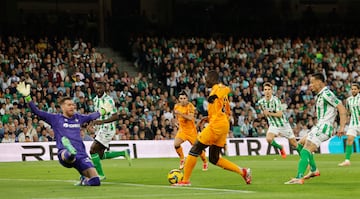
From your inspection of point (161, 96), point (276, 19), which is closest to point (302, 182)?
point (161, 96)

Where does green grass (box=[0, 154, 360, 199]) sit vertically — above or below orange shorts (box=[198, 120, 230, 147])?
below

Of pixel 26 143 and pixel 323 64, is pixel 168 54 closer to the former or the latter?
pixel 323 64

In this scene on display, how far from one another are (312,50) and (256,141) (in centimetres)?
1183

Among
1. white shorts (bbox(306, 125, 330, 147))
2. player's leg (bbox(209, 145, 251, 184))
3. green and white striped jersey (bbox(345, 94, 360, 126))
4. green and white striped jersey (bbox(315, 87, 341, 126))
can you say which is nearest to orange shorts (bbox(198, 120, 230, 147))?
player's leg (bbox(209, 145, 251, 184))

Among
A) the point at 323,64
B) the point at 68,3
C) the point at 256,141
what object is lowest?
the point at 256,141

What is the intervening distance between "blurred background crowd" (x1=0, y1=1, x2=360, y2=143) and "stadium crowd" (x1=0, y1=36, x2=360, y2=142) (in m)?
0.05

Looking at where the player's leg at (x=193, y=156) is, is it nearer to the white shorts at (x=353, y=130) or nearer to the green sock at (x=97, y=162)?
the green sock at (x=97, y=162)

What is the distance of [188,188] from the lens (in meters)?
17.8

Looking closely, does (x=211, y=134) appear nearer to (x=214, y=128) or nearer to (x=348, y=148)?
(x=214, y=128)

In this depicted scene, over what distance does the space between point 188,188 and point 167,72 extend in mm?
26549

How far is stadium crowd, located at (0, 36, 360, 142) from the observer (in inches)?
1512

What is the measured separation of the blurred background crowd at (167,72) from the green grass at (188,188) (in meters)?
12.2

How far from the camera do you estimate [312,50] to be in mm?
49031

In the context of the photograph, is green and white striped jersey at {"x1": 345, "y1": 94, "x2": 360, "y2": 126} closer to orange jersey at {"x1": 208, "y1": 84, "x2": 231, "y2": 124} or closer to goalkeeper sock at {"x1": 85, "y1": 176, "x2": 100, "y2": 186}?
orange jersey at {"x1": 208, "y1": 84, "x2": 231, "y2": 124}
